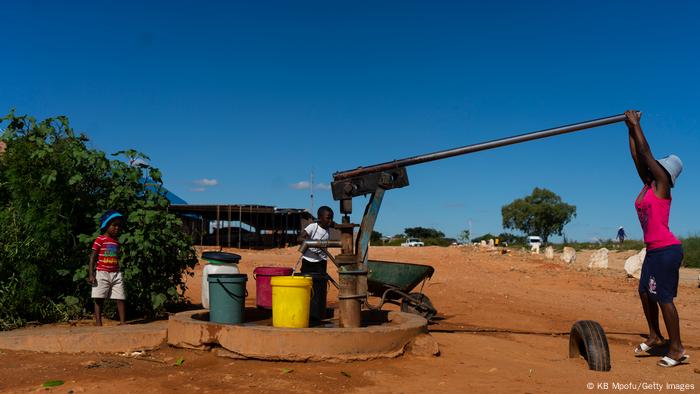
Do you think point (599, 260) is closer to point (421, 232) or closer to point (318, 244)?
point (318, 244)

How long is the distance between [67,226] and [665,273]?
6.34 meters

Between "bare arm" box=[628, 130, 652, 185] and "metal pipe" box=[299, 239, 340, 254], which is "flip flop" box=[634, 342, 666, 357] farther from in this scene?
"metal pipe" box=[299, 239, 340, 254]

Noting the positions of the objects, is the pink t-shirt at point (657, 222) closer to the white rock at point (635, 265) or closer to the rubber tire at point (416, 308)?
the rubber tire at point (416, 308)

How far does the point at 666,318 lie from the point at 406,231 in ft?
219

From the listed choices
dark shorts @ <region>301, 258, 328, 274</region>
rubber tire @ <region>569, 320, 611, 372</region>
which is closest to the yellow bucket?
dark shorts @ <region>301, 258, 328, 274</region>

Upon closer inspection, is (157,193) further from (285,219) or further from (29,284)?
(285,219)

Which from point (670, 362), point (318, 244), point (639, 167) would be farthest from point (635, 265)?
point (318, 244)

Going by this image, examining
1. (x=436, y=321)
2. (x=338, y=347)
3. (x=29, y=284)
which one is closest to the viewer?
(x=338, y=347)

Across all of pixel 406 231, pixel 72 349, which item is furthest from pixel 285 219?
pixel 406 231

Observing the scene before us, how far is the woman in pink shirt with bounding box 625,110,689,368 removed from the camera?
17.1 ft

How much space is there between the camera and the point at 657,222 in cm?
532

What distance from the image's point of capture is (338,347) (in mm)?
5035

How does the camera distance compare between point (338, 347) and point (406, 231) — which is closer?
point (338, 347)

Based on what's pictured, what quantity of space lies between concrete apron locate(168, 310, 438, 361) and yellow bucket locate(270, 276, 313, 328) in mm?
209
